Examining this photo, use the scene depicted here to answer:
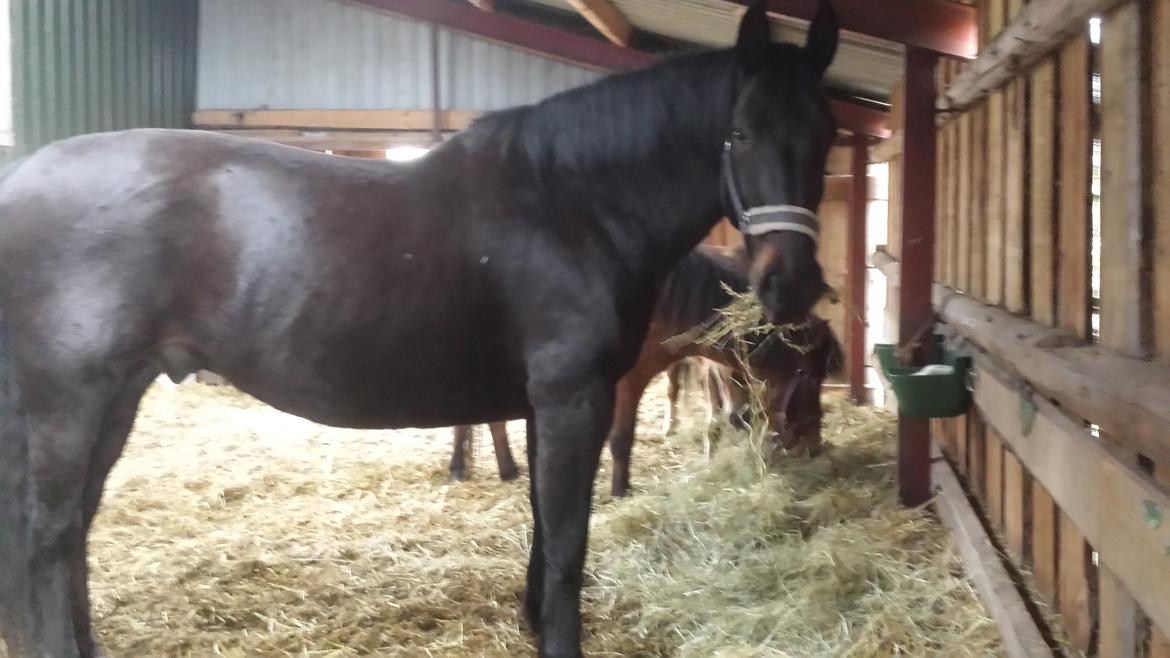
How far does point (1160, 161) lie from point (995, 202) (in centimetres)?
137

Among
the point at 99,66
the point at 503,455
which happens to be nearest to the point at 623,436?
the point at 503,455

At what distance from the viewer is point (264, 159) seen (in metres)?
2.32

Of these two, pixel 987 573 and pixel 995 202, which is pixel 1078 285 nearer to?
pixel 995 202

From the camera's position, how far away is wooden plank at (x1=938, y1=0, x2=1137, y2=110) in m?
1.88

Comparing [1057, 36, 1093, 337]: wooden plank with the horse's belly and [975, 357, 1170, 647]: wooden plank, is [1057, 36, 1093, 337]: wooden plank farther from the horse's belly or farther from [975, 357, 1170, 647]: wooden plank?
the horse's belly

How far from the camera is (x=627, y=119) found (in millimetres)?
2322

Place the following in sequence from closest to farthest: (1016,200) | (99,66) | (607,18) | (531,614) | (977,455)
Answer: (1016,200), (531,614), (977,455), (607,18), (99,66)

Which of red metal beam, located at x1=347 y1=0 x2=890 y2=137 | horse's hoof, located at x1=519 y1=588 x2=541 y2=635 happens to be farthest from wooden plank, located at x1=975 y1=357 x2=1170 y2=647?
red metal beam, located at x1=347 y1=0 x2=890 y2=137

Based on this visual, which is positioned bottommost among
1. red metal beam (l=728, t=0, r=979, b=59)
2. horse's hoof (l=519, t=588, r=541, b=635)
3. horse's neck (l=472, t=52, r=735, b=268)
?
horse's hoof (l=519, t=588, r=541, b=635)

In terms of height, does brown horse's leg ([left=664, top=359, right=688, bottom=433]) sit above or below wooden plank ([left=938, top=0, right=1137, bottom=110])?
below

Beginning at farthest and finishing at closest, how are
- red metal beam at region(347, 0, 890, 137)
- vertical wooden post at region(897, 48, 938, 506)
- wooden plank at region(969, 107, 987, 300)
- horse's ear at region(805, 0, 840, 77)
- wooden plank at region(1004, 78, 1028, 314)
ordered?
red metal beam at region(347, 0, 890, 137) → vertical wooden post at region(897, 48, 938, 506) → wooden plank at region(969, 107, 987, 300) → wooden plank at region(1004, 78, 1028, 314) → horse's ear at region(805, 0, 840, 77)

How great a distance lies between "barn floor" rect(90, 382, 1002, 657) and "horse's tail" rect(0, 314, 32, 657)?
0.52 meters

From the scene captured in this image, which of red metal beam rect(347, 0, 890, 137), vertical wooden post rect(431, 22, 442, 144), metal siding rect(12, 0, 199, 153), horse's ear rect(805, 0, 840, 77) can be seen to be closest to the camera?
horse's ear rect(805, 0, 840, 77)

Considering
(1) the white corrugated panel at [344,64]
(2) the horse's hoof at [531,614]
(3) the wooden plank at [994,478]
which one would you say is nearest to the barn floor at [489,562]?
(2) the horse's hoof at [531,614]
